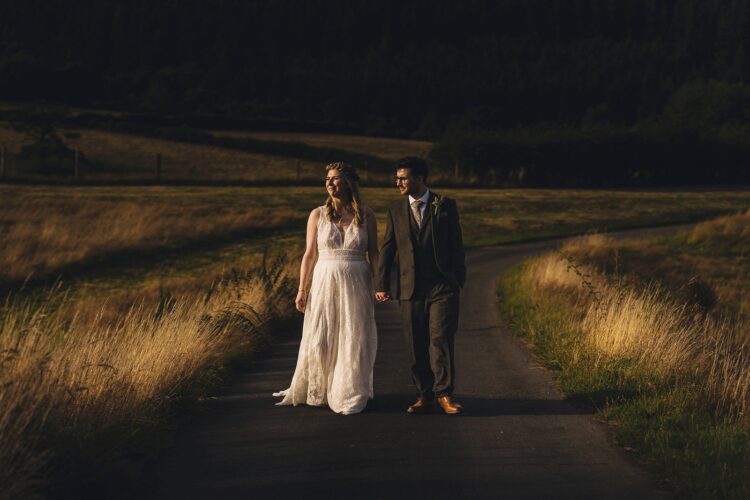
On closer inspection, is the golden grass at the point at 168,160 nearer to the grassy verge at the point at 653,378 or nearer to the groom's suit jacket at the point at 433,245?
the grassy verge at the point at 653,378

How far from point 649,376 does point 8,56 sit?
117m

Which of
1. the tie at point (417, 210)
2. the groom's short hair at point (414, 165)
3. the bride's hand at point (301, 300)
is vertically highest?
the groom's short hair at point (414, 165)

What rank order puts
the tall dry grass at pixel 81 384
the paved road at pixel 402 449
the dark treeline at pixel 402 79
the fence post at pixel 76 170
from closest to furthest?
the tall dry grass at pixel 81 384 → the paved road at pixel 402 449 → the fence post at pixel 76 170 → the dark treeline at pixel 402 79

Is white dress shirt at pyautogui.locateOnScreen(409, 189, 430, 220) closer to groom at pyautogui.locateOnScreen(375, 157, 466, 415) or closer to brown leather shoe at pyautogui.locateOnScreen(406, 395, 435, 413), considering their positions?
groom at pyautogui.locateOnScreen(375, 157, 466, 415)

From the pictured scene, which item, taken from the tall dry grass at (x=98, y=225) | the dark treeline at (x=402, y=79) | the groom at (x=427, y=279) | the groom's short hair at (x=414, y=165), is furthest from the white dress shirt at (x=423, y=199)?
the dark treeline at (x=402, y=79)

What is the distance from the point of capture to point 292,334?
16344mm

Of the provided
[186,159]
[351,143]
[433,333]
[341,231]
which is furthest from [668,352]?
[351,143]

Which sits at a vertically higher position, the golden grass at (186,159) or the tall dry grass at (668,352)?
the tall dry grass at (668,352)

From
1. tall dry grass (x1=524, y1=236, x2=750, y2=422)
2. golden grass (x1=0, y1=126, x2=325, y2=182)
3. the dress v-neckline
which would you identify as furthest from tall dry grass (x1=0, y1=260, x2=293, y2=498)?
golden grass (x1=0, y1=126, x2=325, y2=182)

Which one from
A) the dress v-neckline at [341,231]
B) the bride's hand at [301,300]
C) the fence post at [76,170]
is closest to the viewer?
the dress v-neckline at [341,231]

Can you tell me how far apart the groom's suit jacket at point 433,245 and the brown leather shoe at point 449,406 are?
0.94m

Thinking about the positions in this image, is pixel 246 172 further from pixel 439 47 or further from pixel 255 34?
pixel 439 47

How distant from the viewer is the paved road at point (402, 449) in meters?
7.62

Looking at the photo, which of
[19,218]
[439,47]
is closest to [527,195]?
[19,218]
